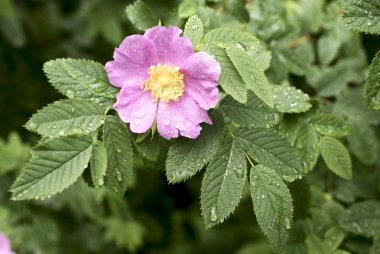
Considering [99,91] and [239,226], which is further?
[239,226]

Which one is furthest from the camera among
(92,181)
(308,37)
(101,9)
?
(101,9)

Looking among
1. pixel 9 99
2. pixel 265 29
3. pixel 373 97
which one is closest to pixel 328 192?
pixel 265 29

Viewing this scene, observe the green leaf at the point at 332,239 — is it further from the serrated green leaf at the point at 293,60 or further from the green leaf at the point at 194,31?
the green leaf at the point at 194,31

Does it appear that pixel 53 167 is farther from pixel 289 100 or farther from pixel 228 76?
pixel 289 100

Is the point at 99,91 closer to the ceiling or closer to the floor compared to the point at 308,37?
closer to the ceiling

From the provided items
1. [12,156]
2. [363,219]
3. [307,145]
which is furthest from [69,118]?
[12,156]

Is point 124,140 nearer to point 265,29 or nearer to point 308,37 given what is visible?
point 265,29
